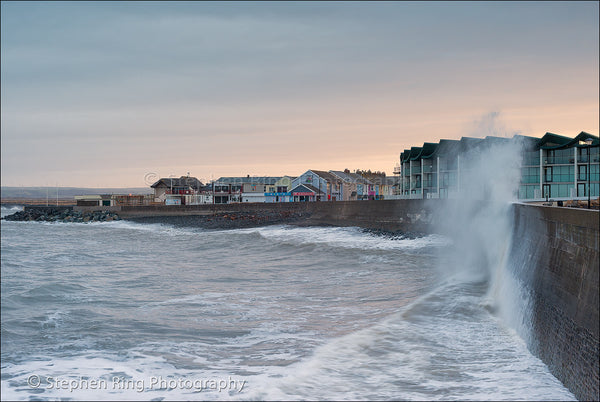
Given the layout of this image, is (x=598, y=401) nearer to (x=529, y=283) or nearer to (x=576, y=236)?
(x=576, y=236)

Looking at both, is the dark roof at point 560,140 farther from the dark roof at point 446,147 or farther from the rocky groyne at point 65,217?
the rocky groyne at point 65,217

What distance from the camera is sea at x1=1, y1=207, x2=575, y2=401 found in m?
7.62

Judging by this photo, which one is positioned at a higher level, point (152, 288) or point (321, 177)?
point (321, 177)

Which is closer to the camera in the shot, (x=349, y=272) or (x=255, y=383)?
(x=255, y=383)

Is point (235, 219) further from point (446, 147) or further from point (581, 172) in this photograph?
point (581, 172)

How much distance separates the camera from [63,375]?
7883mm

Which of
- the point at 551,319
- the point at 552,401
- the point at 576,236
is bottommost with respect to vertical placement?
the point at 552,401

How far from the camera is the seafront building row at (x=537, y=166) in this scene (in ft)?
153

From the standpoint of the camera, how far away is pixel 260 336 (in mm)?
10297

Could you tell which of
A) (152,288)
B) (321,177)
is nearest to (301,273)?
(152,288)

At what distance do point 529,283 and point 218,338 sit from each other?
22.1 ft

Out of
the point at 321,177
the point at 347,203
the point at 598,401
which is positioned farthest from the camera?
the point at 321,177

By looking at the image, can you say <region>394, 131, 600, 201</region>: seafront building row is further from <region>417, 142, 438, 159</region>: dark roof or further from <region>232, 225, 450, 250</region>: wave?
<region>232, 225, 450, 250</region>: wave

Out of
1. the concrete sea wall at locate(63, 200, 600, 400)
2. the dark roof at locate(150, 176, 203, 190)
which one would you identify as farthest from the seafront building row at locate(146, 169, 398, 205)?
the concrete sea wall at locate(63, 200, 600, 400)
